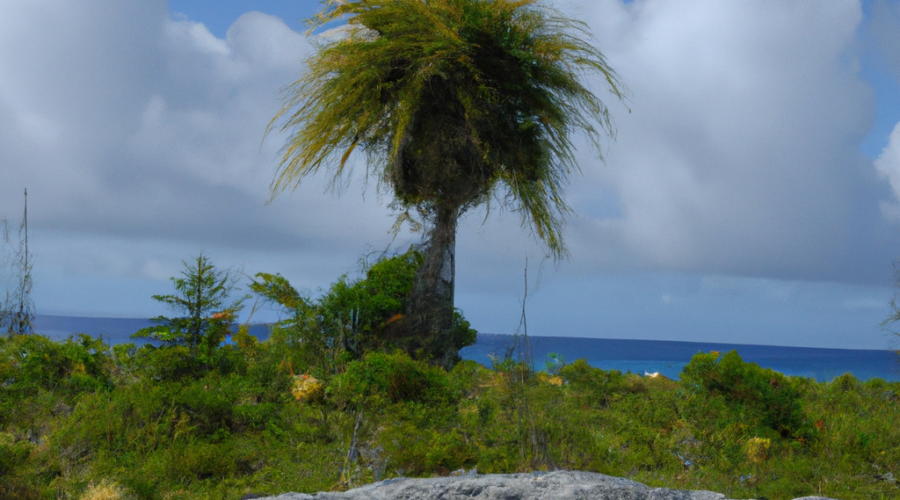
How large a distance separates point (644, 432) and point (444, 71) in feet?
16.5

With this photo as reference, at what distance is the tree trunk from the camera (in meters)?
8.38

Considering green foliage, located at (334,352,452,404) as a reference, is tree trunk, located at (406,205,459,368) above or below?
above

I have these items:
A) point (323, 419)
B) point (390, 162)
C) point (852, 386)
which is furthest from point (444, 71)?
point (852, 386)

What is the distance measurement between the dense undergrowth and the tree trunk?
3.37 ft

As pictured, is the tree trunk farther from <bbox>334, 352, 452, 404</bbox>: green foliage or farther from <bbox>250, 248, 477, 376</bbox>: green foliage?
<bbox>334, 352, 452, 404</bbox>: green foliage

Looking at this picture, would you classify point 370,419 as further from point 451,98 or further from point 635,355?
point 635,355

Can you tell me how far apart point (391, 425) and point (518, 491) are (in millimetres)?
2962

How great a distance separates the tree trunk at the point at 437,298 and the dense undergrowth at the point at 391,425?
1027mm

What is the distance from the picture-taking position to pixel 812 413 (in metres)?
6.35

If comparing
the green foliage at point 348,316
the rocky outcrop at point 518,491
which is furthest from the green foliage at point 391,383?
the rocky outcrop at point 518,491

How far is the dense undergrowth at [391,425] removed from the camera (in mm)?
4438

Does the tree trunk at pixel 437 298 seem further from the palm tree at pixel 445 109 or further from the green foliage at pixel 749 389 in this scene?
the green foliage at pixel 749 389

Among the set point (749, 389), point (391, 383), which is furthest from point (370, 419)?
point (749, 389)

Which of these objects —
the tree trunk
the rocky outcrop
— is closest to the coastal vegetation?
the tree trunk
